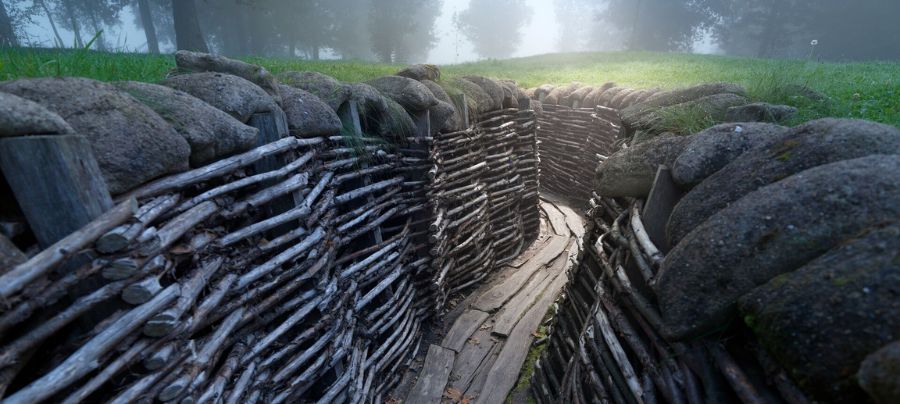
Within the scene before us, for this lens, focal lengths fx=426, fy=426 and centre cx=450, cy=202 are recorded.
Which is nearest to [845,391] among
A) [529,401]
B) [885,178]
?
[885,178]

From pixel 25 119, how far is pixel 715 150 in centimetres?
266

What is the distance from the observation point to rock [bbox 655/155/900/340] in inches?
50.5

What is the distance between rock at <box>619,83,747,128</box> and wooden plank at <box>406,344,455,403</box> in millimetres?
2697

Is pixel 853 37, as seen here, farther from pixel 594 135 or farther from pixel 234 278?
pixel 234 278

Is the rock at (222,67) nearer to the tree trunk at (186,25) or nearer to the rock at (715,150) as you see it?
the rock at (715,150)

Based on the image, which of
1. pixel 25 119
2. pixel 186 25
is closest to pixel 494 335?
pixel 25 119

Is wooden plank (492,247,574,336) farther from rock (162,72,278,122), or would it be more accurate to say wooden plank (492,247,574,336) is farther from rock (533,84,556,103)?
rock (533,84,556,103)

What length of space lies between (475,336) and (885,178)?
11.6 feet

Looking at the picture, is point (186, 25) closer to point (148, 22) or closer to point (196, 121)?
point (148, 22)

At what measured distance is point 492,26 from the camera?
4372 cm

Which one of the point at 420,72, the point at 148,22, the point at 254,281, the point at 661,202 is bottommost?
the point at 254,281

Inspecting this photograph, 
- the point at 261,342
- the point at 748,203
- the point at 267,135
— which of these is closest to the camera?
the point at 748,203

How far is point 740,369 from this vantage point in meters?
1.31

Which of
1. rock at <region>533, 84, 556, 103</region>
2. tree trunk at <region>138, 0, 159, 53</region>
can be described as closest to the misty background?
tree trunk at <region>138, 0, 159, 53</region>
